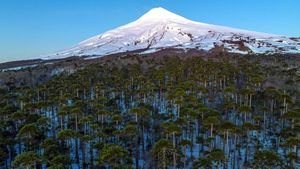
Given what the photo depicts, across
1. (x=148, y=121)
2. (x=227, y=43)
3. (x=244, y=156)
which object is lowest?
(x=244, y=156)

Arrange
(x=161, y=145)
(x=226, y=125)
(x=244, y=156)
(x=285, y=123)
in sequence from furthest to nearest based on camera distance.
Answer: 1. (x=285, y=123)
2. (x=244, y=156)
3. (x=226, y=125)
4. (x=161, y=145)

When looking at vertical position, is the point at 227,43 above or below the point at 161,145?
above

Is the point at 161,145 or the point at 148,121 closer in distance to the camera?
the point at 161,145

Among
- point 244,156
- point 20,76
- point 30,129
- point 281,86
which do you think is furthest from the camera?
point 20,76

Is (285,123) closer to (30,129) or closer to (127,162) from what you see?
(127,162)

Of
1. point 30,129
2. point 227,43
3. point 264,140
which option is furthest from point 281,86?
point 227,43

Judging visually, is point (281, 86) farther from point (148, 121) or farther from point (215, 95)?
point (148, 121)
